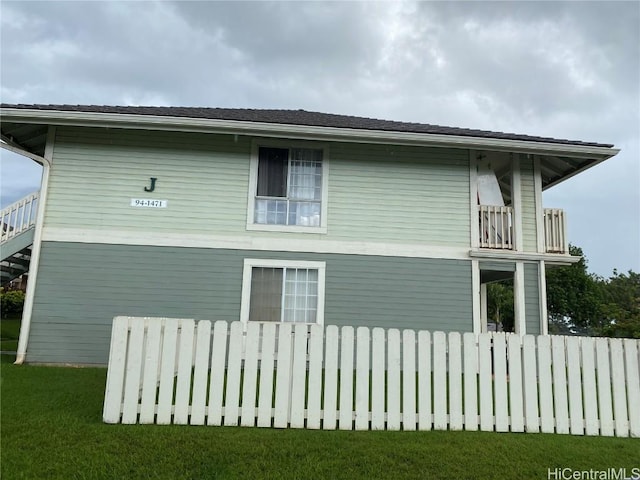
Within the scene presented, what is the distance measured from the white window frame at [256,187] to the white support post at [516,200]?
4.27 m

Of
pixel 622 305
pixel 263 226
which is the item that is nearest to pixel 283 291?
pixel 263 226

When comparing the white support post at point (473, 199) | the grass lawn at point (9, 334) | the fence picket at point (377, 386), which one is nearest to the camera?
the fence picket at point (377, 386)

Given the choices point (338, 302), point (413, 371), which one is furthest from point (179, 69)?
point (413, 371)

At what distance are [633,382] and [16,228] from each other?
11109 millimetres

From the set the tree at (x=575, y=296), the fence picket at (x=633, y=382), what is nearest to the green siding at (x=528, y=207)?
the fence picket at (x=633, y=382)

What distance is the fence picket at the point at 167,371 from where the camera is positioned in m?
4.21

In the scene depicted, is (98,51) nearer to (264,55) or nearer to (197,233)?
(264,55)

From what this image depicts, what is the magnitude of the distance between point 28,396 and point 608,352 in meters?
6.77

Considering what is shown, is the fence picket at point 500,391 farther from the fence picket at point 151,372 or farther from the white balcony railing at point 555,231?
the white balcony railing at point 555,231

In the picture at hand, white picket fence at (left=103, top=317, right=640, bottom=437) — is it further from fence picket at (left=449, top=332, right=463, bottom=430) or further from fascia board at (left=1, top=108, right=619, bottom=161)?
fascia board at (left=1, top=108, right=619, bottom=161)

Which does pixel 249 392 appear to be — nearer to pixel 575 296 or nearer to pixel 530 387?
pixel 530 387

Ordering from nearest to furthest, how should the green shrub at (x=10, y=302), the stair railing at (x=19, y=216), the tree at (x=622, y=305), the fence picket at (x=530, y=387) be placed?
the fence picket at (x=530, y=387), the stair railing at (x=19, y=216), the tree at (x=622, y=305), the green shrub at (x=10, y=302)

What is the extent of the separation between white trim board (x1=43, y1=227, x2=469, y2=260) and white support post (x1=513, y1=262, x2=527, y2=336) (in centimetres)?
119

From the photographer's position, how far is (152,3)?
12.3m
